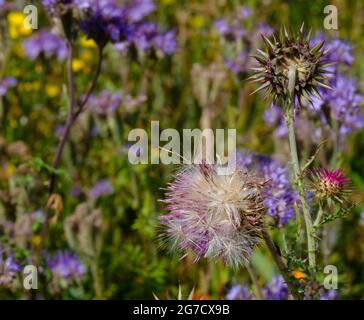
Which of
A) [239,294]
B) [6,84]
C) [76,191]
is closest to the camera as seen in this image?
[239,294]

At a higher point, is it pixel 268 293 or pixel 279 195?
pixel 279 195

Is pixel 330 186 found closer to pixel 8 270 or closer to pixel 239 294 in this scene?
pixel 239 294

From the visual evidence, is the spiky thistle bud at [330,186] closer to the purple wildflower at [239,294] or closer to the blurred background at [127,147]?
the blurred background at [127,147]

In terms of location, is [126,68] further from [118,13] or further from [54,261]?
[54,261]

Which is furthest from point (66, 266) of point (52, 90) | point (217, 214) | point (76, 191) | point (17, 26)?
point (17, 26)

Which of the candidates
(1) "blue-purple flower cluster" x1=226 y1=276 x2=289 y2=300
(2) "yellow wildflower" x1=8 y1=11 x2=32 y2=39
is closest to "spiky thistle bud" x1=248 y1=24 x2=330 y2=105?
(1) "blue-purple flower cluster" x1=226 y1=276 x2=289 y2=300

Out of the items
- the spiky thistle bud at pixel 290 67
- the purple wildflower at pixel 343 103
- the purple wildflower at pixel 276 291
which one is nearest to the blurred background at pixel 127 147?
the purple wildflower at pixel 343 103

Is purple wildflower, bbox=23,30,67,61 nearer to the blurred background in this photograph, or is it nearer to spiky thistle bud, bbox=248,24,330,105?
the blurred background
